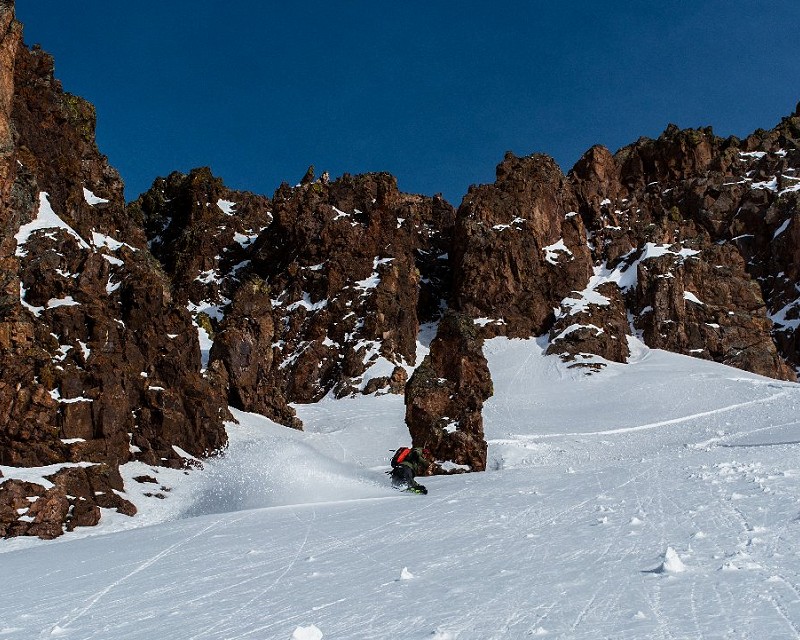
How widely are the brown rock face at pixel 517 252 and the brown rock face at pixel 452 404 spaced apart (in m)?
48.9

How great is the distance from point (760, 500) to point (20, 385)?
26617 millimetres

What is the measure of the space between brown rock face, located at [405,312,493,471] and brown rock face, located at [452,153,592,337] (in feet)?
160

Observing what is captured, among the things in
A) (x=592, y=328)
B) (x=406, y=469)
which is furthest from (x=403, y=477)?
(x=592, y=328)

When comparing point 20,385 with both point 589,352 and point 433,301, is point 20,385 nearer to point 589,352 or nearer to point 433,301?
point 589,352

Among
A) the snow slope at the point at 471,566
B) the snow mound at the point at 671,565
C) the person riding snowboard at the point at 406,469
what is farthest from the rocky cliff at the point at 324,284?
the snow mound at the point at 671,565

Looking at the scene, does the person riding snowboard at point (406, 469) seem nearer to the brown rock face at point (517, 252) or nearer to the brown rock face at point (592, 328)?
the brown rock face at point (592, 328)

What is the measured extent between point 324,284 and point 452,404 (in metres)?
49.7

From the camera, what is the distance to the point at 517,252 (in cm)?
8331

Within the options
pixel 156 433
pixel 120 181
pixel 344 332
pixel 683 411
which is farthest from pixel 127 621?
pixel 344 332

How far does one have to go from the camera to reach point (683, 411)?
46.7 m

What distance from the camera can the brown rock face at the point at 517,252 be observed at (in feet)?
266

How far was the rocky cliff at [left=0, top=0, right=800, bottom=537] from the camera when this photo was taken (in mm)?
27516

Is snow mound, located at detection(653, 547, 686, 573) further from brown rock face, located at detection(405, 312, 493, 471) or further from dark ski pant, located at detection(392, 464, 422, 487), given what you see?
brown rock face, located at detection(405, 312, 493, 471)

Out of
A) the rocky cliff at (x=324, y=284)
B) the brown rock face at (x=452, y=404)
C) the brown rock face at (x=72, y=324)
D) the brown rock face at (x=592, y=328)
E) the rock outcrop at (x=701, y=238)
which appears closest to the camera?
the brown rock face at (x=72, y=324)
